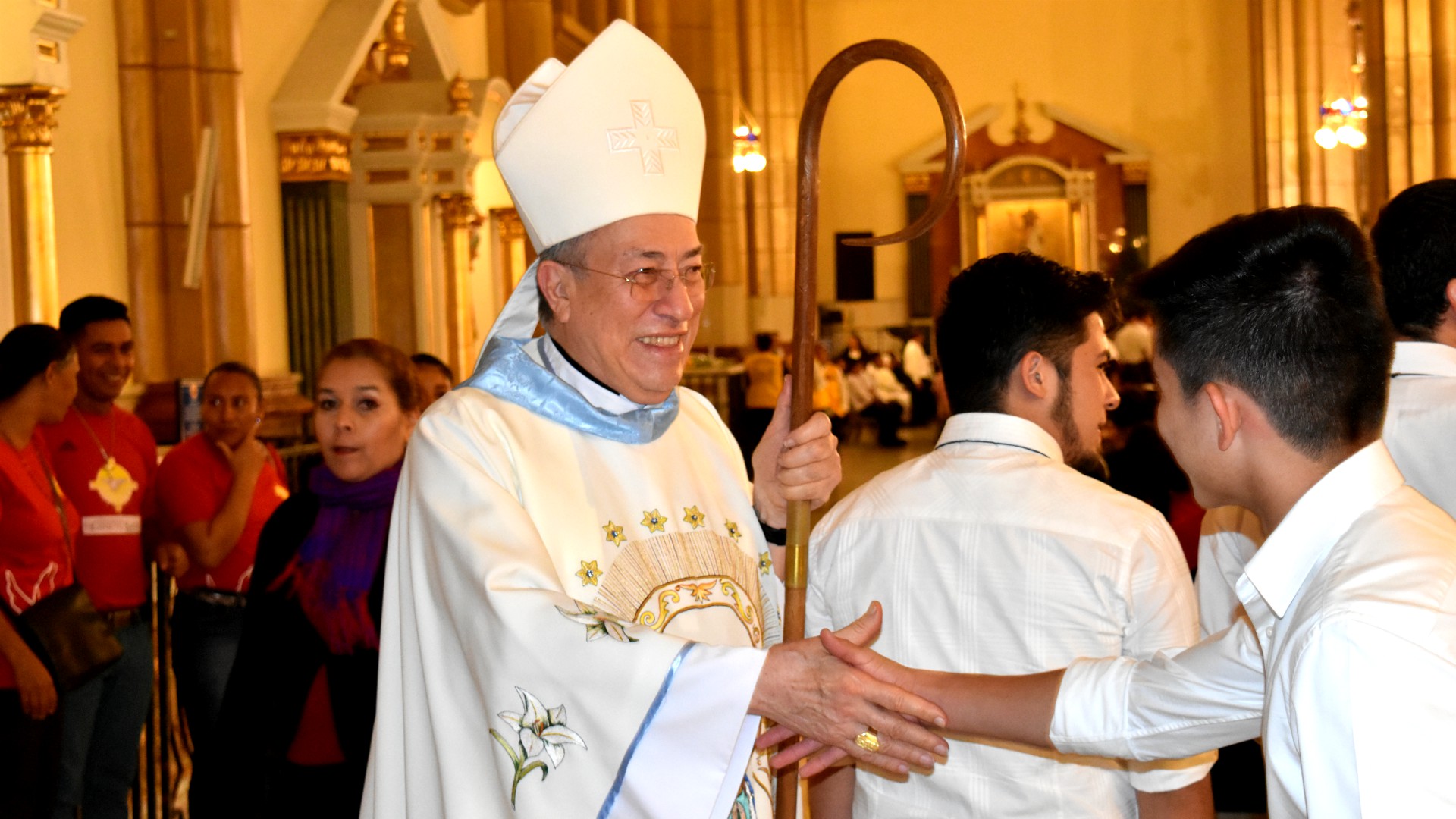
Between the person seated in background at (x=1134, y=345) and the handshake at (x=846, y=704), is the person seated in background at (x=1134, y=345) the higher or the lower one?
the higher one

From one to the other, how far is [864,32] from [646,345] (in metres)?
24.9

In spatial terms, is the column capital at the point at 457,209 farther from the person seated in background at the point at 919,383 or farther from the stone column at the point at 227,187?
the person seated in background at the point at 919,383

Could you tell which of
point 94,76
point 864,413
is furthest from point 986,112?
point 94,76

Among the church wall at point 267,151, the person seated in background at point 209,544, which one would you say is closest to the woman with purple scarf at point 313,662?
the person seated in background at point 209,544

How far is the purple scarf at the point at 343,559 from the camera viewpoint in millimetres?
3277

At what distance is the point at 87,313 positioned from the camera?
14.9 ft

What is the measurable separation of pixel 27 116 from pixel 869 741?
443 centimetres

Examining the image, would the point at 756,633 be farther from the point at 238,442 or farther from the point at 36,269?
the point at 36,269

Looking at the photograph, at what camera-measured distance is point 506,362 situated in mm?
2338

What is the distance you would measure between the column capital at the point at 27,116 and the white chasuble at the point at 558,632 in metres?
3.65

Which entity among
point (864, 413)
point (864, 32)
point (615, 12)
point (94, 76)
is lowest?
point (864, 413)

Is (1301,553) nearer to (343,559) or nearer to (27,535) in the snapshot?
(343,559)

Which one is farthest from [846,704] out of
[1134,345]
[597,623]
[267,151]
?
[1134,345]

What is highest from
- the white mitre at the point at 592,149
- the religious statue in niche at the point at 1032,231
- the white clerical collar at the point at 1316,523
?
the religious statue in niche at the point at 1032,231
